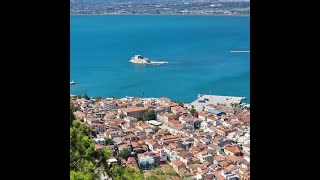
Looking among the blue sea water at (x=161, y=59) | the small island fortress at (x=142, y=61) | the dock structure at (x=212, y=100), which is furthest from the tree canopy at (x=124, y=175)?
the small island fortress at (x=142, y=61)

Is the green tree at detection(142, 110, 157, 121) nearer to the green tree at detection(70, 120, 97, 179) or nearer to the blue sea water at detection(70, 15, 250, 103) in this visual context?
the blue sea water at detection(70, 15, 250, 103)

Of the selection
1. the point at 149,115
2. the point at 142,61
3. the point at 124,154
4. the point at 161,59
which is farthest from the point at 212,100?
the point at 161,59

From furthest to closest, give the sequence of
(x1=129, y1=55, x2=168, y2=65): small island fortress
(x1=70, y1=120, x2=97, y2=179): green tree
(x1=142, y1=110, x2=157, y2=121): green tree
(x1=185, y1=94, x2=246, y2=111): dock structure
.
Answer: (x1=129, y1=55, x2=168, y2=65): small island fortress → (x1=185, y1=94, x2=246, y2=111): dock structure → (x1=142, y1=110, x2=157, y2=121): green tree → (x1=70, y1=120, x2=97, y2=179): green tree

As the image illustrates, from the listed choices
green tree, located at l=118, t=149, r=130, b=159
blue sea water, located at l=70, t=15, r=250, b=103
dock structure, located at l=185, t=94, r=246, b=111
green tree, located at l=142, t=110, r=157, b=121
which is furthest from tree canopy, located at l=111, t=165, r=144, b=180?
dock structure, located at l=185, t=94, r=246, b=111

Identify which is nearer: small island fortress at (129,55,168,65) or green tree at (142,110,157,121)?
green tree at (142,110,157,121)
